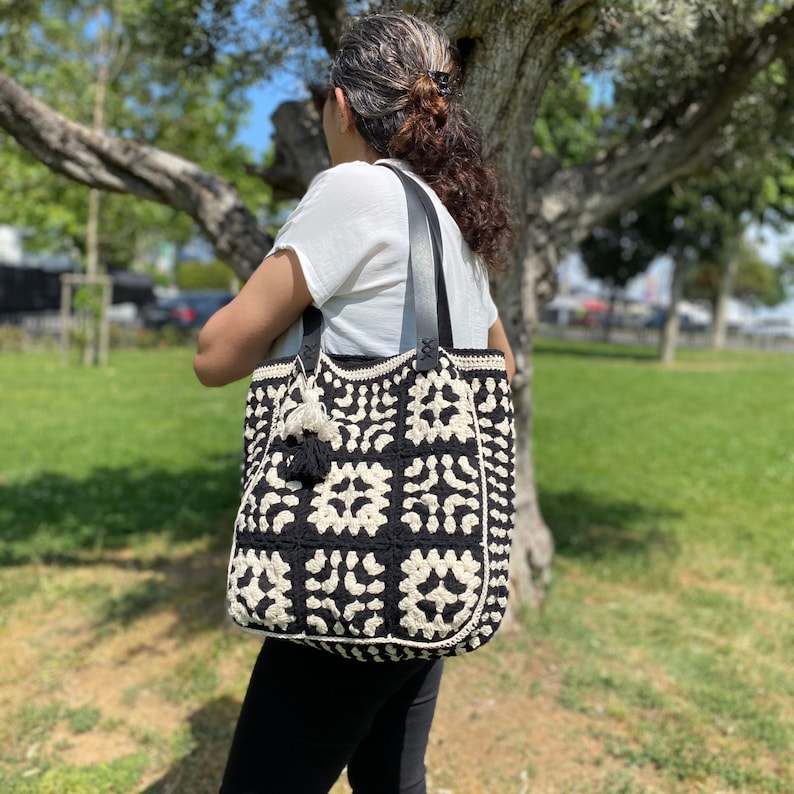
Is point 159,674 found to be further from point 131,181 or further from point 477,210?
point 477,210

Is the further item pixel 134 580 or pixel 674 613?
pixel 134 580

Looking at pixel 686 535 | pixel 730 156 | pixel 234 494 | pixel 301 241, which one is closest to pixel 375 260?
pixel 301 241

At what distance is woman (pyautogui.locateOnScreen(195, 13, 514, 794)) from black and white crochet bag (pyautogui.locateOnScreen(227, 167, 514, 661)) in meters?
0.05

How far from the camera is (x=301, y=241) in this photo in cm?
135

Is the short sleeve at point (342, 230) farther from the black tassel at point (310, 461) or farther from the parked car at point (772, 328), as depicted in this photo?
the parked car at point (772, 328)

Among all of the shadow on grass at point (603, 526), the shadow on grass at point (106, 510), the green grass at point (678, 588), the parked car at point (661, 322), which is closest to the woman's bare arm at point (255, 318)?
the green grass at point (678, 588)

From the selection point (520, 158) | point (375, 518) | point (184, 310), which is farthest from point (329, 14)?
point (184, 310)

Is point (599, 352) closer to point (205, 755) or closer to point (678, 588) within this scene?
point (678, 588)

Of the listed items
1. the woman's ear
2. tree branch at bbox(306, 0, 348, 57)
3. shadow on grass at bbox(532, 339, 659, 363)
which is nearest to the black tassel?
the woman's ear

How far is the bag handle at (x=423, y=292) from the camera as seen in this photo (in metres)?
1.33

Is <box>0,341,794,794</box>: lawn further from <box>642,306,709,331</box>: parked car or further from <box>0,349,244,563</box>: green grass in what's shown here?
<box>642,306,709,331</box>: parked car

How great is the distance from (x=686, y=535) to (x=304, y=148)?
12.6 ft

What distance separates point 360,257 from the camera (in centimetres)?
134

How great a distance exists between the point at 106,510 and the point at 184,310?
22142 millimetres
